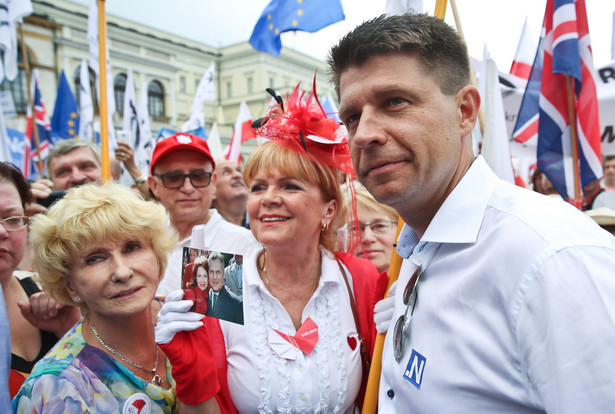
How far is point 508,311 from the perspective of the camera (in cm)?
109

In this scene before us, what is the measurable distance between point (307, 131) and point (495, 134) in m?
1.63

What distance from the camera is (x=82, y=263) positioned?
1.91m

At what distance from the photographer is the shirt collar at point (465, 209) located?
4.24 feet

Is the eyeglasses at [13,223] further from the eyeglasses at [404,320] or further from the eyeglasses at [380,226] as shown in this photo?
the eyeglasses at [380,226]

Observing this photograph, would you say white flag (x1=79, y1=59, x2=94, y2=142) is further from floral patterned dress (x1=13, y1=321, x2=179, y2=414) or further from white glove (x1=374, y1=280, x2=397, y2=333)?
white glove (x1=374, y1=280, x2=397, y2=333)

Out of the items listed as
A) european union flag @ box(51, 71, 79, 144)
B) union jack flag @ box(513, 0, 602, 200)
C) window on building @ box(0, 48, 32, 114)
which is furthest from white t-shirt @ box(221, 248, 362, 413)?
window on building @ box(0, 48, 32, 114)

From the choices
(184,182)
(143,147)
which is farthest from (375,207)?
(143,147)

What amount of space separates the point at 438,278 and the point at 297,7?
9.98 feet

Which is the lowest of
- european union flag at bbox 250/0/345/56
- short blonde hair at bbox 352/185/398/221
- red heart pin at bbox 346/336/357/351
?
red heart pin at bbox 346/336/357/351

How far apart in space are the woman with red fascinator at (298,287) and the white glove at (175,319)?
1.22 ft

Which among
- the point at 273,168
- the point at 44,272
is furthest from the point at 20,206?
the point at 273,168

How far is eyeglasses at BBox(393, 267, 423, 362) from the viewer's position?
1431mm

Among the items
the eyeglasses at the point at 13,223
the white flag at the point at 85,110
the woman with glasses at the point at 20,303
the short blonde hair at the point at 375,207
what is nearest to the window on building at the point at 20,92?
the white flag at the point at 85,110

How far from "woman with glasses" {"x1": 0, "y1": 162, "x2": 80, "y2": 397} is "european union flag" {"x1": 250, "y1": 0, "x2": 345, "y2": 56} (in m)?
2.40
